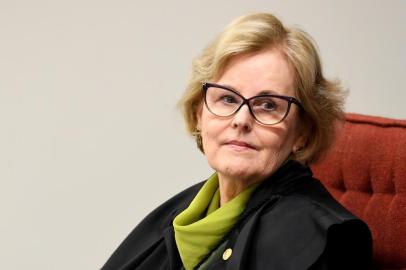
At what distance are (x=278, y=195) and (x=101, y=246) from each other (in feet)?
3.68

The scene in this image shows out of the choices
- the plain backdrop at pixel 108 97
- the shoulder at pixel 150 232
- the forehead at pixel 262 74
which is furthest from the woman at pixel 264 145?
the plain backdrop at pixel 108 97

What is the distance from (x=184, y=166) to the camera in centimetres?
241

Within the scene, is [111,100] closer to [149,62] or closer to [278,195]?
[149,62]

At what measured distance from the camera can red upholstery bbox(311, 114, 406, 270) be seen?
1.50 meters

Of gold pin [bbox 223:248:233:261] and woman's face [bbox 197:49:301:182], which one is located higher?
woman's face [bbox 197:49:301:182]

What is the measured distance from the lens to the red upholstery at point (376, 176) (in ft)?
4.91

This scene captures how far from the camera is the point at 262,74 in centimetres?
143

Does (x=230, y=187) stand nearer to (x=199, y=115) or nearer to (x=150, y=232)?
(x=199, y=115)

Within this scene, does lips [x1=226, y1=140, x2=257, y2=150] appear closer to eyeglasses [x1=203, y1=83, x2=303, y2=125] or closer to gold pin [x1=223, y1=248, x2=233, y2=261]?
eyeglasses [x1=203, y1=83, x2=303, y2=125]

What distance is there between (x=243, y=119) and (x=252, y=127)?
0.10 ft

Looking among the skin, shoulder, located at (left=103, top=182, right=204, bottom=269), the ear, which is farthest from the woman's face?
shoulder, located at (left=103, top=182, right=204, bottom=269)

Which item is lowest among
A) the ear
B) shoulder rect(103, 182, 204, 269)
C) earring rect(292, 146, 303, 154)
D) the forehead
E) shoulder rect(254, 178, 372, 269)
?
shoulder rect(103, 182, 204, 269)

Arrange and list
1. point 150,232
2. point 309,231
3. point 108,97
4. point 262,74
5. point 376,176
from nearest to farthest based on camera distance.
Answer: point 309,231, point 262,74, point 376,176, point 150,232, point 108,97

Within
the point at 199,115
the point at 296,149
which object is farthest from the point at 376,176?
the point at 199,115
